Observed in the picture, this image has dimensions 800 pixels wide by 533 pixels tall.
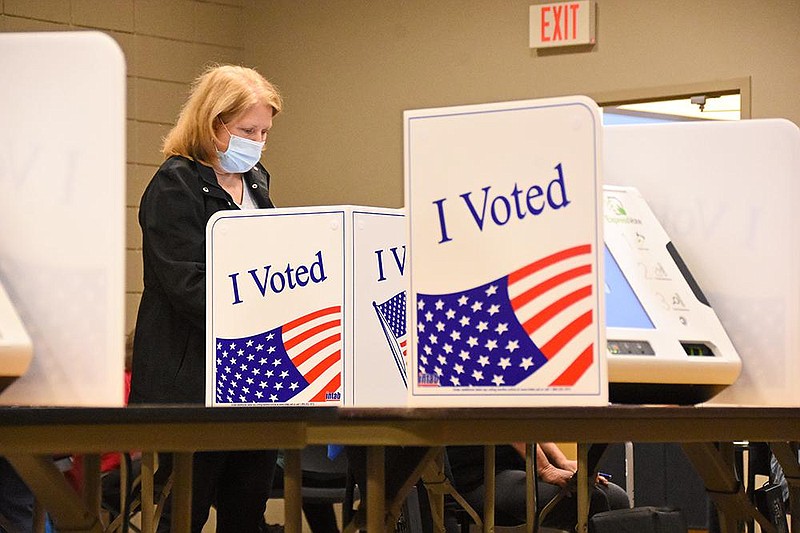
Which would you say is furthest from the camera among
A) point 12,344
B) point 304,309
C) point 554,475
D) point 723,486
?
point 554,475

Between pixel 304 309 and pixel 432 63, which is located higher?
pixel 432 63

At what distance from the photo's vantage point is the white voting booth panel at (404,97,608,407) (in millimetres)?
1366

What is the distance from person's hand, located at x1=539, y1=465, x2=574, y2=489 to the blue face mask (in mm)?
1329

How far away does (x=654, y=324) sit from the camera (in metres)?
1.66

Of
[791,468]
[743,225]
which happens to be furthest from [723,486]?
[743,225]

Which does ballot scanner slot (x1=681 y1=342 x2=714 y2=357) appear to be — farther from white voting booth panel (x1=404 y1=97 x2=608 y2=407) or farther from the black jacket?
the black jacket

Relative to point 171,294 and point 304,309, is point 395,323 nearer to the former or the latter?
point 304,309

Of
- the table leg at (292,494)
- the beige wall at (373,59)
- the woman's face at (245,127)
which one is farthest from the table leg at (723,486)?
the beige wall at (373,59)

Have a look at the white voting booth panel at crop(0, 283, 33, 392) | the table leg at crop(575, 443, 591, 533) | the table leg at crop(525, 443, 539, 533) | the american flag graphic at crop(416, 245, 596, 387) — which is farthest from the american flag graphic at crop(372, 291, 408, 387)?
the white voting booth panel at crop(0, 283, 33, 392)

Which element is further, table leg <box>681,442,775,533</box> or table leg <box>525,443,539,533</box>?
table leg <box>525,443,539,533</box>

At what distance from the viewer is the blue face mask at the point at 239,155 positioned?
2.60 meters

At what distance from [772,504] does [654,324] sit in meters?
1.64

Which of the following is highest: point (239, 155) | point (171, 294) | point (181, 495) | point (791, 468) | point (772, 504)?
point (239, 155)

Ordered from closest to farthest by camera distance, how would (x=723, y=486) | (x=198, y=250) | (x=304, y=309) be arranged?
(x=304, y=309)
(x=723, y=486)
(x=198, y=250)
